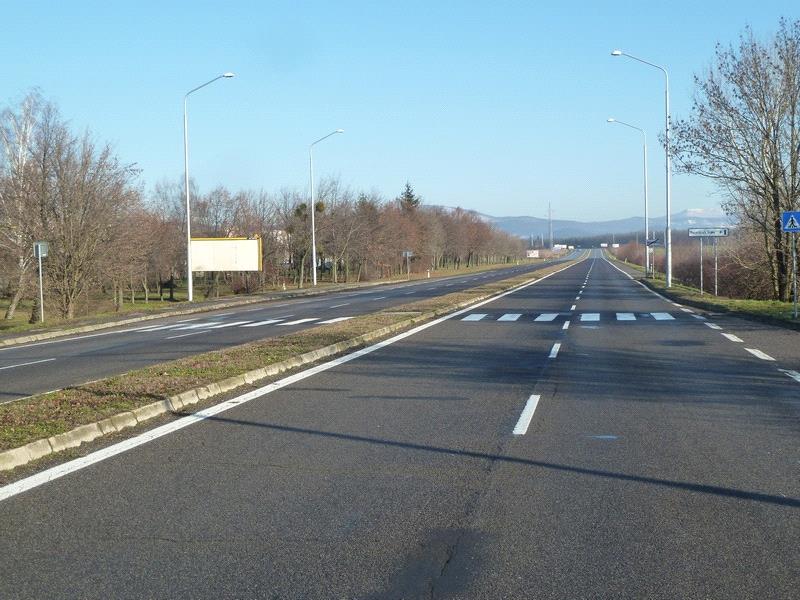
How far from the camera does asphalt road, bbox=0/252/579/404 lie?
1488 cm

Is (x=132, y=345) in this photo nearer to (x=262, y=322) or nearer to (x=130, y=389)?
(x=262, y=322)

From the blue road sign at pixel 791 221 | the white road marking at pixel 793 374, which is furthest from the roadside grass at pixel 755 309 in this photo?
the white road marking at pixel 793 374

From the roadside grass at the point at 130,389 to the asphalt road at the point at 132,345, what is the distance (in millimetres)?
1472

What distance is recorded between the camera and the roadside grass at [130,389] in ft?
29.5

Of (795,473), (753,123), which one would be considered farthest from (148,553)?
(753,123)

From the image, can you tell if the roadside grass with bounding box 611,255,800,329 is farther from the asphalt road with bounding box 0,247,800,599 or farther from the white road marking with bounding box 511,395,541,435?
the white road marking with bounding box 511,395,541,435

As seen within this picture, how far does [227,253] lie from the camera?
5450 cm

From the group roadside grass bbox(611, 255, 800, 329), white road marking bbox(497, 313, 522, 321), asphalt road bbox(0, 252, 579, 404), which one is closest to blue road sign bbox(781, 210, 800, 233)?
roadside grass bbox(611, 255, 800, 329)

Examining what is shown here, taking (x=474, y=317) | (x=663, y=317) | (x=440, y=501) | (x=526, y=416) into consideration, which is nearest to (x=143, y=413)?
(x=526, y=416)

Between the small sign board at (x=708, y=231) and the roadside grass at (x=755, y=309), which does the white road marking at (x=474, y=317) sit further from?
Result: the small sign board at (x=708, y=231)

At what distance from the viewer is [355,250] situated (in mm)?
76562

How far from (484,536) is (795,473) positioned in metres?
3.24

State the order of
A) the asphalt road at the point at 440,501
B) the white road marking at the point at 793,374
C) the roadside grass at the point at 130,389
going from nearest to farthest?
the asphalt road at the point at 440,501, the roadside grass at the point at 130,389, the white road marking at the point at 793,374

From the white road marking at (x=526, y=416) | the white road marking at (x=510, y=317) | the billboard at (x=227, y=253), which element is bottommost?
the white road marking at (x=526, y=416)
